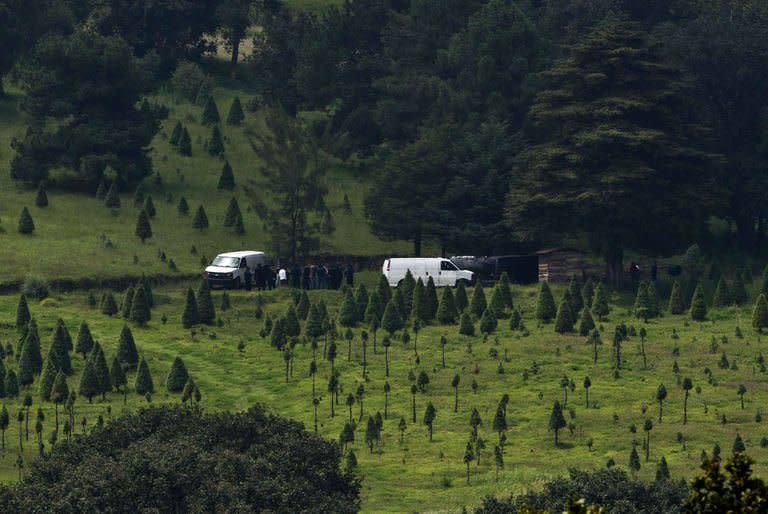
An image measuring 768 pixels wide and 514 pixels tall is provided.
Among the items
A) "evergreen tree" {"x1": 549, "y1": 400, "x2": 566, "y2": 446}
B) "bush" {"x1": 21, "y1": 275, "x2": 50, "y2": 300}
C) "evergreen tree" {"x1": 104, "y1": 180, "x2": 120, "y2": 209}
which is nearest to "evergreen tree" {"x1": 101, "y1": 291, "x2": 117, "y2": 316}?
"bush" {"x1": 21, "y1": 275, "x2": 50, "y2": 300}

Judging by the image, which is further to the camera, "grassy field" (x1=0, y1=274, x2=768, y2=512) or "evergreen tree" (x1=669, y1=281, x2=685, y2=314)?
"evergreen tree" (x1=669, y1=281, x2=685, y2=314)

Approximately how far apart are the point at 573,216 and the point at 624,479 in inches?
1721

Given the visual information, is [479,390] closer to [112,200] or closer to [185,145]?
[112,200]

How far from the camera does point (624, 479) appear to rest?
158 feet

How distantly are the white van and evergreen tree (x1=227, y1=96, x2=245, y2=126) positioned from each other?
96.6 feet

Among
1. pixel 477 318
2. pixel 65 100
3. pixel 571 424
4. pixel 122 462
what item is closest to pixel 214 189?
pixel 65 100

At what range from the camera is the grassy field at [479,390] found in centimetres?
5712

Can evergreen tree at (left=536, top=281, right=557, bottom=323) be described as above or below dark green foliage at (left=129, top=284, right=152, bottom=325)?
above

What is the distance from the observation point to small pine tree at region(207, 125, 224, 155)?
110125 mm

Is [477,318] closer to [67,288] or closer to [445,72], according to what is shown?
[67,288]

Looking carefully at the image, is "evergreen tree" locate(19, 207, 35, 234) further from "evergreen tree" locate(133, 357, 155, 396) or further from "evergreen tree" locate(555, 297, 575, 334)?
"evergreen tree" locate(555, 297, 575, 334)

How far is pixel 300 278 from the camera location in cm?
8756

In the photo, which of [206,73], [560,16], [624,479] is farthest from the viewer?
[206,73]

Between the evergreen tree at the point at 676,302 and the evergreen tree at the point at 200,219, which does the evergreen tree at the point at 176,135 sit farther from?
the evergreen tree at the point at 676,302
